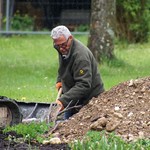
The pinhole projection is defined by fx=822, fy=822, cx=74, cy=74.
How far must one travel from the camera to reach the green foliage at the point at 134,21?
22.4 meters

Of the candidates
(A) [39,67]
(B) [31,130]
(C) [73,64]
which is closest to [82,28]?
(A) [39,67]

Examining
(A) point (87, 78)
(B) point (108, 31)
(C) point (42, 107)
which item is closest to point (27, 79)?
(B) point (108, 31)

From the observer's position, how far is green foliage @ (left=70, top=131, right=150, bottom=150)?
22.9ft

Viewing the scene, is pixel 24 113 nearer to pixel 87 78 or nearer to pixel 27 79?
pixel 87 78

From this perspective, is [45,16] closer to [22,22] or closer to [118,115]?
[22,22]

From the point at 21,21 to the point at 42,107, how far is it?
15664 mm

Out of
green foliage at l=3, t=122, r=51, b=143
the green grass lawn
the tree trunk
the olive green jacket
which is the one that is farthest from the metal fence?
green foliage at l=3, t=122, r=51, b=143

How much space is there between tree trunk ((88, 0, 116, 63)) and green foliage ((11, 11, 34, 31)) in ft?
30.1

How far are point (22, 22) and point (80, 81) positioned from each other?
54.4 feet

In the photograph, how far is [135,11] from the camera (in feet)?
74.0

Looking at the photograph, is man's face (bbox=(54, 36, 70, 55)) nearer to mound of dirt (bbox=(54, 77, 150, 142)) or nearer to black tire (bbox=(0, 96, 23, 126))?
mound of dirt (bbox=(54, 77, 150, 142))

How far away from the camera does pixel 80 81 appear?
9023mm

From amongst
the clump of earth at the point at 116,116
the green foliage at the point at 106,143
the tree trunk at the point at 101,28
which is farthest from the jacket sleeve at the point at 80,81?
the tree trunk at the point at 101,28

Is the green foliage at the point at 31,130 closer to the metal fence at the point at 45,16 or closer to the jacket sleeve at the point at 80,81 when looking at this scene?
the jacket sleeve at the point at 80,81
